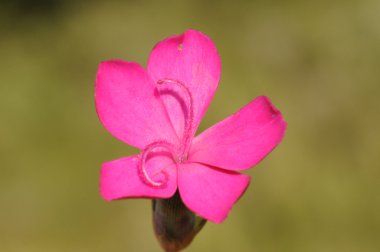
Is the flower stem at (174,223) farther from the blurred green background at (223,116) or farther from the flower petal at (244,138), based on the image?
the blurred green background at (223,116)

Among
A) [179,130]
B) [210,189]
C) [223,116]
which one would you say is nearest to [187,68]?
[179,130]

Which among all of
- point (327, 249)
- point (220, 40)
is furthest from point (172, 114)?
point (220, 40)

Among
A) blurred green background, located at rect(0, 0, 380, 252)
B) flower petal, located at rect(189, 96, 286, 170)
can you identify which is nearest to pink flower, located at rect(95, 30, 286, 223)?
flower petal, located at rect(189, 96, 286, 170)

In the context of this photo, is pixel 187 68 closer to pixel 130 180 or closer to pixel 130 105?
pixel 130 105

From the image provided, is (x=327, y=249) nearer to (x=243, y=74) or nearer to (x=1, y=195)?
(x=243, y=74)

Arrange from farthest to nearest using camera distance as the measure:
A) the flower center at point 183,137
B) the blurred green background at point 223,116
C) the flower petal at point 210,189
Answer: the blurred green background at point 223,116 → the flower center at point 183,137 → the flower petal at point 210,189

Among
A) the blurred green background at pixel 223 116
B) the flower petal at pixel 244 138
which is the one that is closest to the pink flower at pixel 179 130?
the flower petal at pixel 244 138

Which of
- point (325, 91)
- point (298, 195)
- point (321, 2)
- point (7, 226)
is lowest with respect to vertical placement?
point (7, 226)

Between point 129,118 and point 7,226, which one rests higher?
point 129,118

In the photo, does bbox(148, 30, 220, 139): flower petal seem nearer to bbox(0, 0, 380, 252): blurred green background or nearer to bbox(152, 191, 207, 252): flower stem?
bbox(152, 191, 207, 252): flower stem
